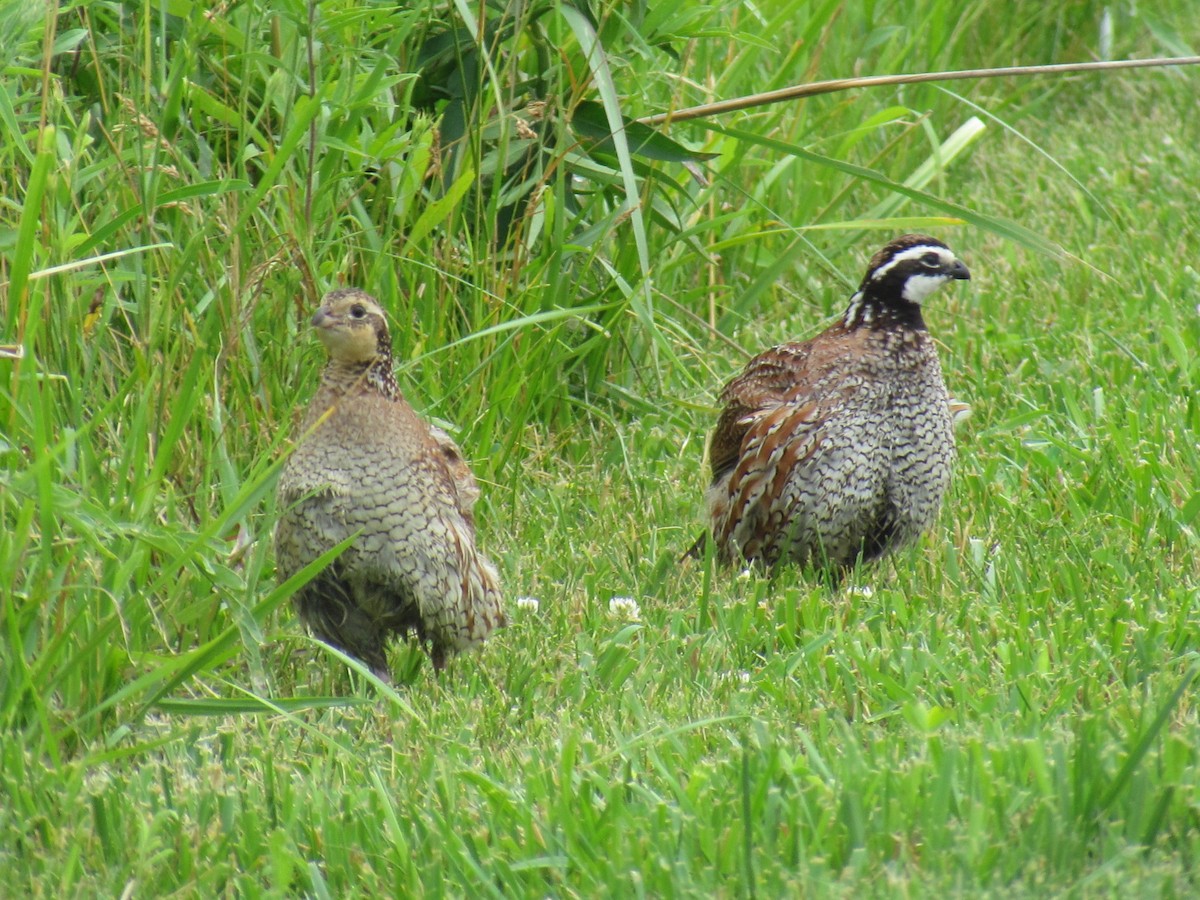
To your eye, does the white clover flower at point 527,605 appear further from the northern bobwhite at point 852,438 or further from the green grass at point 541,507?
the northern bobwhite at point 852,438

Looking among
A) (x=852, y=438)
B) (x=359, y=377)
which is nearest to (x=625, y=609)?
(x=852, y=438)

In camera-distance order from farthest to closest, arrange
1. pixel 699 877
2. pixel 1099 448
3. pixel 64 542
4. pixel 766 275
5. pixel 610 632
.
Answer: pixel 766 275, pixel 1099 448, pixel 610 632, pixel 64 542, pixel 699 877

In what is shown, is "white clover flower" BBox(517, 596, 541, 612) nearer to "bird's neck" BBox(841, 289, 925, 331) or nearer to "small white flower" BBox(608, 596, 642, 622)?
"small white flower" BBox(608, 596, 642, 622)

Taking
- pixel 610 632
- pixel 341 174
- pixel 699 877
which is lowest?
pixel 610 632

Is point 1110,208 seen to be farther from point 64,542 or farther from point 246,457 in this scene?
point 64,542

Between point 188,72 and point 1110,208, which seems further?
point 1110,208

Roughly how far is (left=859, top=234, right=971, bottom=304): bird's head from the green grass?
0.20 metres

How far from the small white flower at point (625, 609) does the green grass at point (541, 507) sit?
0.10 metres

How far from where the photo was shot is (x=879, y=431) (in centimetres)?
556

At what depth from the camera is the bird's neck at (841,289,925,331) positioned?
5785mm

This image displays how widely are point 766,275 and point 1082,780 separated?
409 cm

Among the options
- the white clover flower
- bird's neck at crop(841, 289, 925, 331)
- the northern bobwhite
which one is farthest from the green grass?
bird's neck at crop(841, 289, 925, 331)

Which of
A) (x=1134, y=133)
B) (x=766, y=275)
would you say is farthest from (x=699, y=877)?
(x=1134, y=133)

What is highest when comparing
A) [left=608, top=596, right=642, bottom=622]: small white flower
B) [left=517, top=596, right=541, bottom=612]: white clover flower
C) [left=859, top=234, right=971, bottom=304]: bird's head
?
[left=859, top=234, right=971, bottom=304]: bird's head
